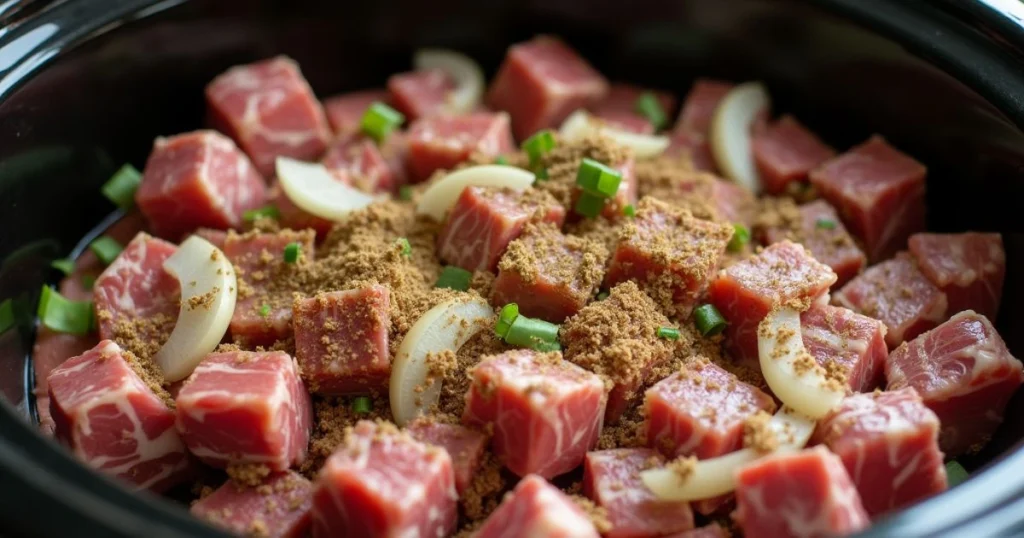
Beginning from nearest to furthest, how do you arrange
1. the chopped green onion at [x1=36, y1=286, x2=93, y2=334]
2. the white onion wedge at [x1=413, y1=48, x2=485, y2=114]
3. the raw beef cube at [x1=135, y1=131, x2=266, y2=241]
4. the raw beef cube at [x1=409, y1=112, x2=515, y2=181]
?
1. the chopped green onion at [x1=36, y1=286, x2=93, y2=334]
2. the raw beef cube at [x1=135, y1=131, x2=266, y2=241]
3. the raw beef cube at [x1=409, y1=112, x2=515, y2=181]
4. the white onion wedge at [x1=413, y1=48, x2=485, y2=114]

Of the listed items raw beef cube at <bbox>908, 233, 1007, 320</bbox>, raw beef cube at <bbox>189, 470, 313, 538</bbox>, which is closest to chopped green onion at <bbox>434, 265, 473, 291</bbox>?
raw beef cube at <bbox>189, 470, 313, 538</bbox>

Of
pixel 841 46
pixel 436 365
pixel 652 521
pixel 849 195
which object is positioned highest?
pixel 841 46

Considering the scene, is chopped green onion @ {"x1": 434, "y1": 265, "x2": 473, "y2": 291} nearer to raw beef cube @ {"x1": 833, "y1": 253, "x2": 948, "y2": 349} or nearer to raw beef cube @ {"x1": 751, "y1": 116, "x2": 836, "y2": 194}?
raw beef cube @ {"x1": 833, "y1": 253, "x2": 948, "y2": 349}

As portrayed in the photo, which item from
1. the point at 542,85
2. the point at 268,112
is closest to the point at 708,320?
the point at 542,85

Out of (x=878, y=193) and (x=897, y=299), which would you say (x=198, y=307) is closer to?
(x=897, y=299)

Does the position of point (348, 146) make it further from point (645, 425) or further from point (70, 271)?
point (645, 425)

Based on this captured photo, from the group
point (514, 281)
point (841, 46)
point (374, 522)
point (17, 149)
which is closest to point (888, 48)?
point (841, 46)
